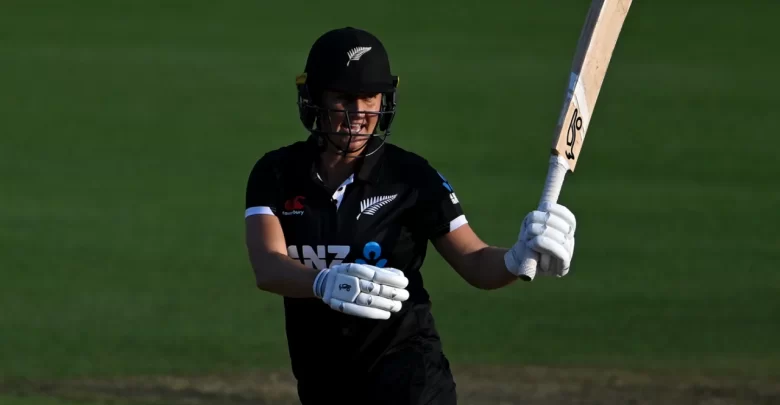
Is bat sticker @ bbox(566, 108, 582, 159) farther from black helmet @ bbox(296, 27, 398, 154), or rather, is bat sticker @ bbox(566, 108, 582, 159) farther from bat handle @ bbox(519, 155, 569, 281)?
black helmet @ bbox(296, 27, 398, 154)

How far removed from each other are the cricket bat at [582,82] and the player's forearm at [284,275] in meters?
0.77

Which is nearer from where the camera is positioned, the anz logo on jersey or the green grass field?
the anz logo on jersey

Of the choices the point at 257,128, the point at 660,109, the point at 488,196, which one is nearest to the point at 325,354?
the point at 488,196

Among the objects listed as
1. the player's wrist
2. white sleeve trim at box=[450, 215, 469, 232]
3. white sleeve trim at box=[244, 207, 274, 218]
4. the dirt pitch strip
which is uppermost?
white sleeve trim at box=[450, 215, 469, 232]

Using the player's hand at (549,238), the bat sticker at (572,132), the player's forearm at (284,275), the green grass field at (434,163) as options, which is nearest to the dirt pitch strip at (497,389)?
the green grass field at (434,163)

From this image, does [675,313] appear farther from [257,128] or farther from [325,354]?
[257,128]

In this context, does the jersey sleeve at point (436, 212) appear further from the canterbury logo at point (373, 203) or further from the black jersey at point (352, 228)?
the canterbury logo at point (373, 203)

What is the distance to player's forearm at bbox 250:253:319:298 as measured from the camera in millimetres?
4129

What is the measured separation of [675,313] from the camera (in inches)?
353

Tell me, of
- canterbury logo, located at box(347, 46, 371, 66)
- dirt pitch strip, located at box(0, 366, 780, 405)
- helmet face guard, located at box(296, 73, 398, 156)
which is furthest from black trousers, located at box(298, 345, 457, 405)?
dirt pitch strip, located at box(0, 366, 780, 405)

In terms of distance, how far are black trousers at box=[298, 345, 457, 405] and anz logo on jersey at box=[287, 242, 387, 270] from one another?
1.08 feet

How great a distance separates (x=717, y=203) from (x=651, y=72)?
5.29 meters

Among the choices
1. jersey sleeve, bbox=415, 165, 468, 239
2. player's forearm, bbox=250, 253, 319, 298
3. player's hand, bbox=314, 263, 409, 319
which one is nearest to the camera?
player's hand, bbox=314, 263, 409, 319

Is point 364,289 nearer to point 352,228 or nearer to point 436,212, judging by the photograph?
point 352,228
